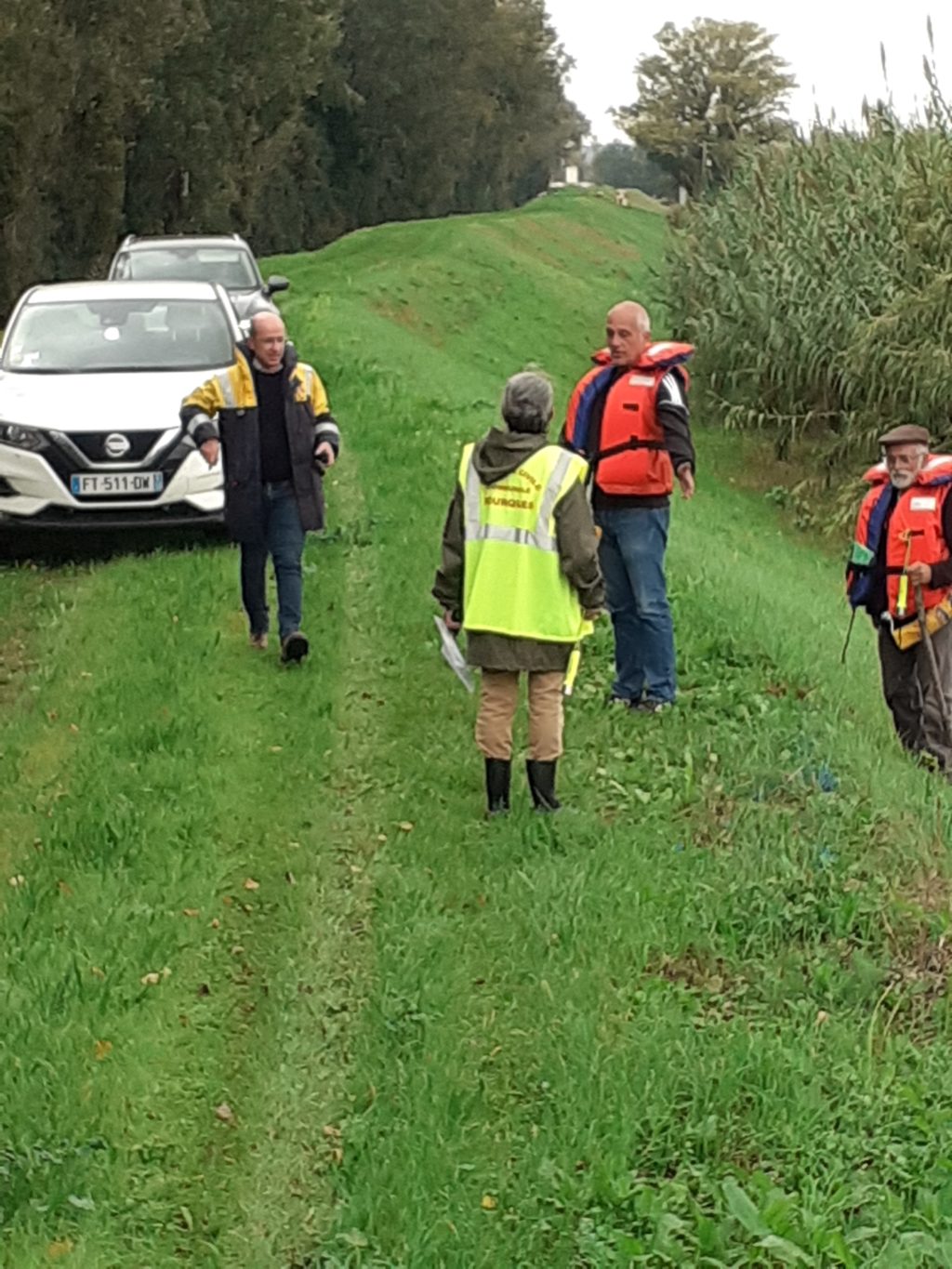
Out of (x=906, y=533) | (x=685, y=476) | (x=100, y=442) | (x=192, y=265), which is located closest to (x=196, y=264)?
(x=192, y=265)

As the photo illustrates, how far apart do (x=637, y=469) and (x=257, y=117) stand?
3925 centimetres

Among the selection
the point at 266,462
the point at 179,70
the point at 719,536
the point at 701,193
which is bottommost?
the point at 719,536

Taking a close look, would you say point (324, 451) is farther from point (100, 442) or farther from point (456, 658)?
point (100, 442)

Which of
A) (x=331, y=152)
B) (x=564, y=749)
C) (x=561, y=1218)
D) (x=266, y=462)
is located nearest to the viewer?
(x=561, y=1218)

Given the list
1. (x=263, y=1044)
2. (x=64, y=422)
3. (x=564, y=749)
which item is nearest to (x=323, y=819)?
(x=564, y=749)

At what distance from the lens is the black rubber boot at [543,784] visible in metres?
6.72

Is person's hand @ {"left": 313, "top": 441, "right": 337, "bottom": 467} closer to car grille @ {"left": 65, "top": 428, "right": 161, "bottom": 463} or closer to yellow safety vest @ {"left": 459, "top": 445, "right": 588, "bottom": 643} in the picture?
yellow safety vest @ {"left": 459, "top": 445, "right": 588, "bottom": 643}

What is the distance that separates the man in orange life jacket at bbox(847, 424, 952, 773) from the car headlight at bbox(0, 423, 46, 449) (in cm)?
527

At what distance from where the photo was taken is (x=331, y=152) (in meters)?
56.8

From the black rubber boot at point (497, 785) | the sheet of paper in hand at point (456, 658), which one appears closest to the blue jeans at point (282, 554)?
the sheet of paper in hand at point (456, 658)

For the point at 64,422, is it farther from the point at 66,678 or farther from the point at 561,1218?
the point at 561,1218

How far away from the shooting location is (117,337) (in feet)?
40.3

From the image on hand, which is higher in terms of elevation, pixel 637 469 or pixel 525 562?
pixel 637 469

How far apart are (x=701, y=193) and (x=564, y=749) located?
20948 millimetres
